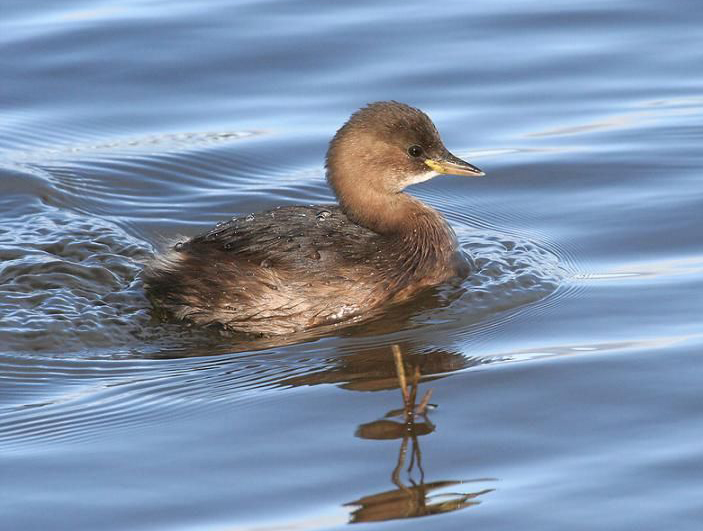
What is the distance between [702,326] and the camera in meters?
7.01

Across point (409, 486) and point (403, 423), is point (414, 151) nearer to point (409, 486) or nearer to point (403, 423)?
point (403, 423)

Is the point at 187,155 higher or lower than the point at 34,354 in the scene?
higher

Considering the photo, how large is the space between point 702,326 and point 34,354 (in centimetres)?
335

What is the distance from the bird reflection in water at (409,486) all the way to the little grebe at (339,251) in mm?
1650

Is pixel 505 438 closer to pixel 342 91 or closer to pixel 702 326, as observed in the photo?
pixel 702 326

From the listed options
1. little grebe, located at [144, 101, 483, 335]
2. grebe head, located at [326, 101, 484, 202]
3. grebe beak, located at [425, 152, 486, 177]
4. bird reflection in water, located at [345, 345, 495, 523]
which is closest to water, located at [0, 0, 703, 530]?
bird reflection in water, located at [345, 345, 495, 523]

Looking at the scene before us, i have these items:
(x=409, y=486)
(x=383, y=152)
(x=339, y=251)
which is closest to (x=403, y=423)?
(x=409, y=486)

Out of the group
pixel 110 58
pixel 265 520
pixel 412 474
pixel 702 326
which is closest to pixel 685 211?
pixel 702 326

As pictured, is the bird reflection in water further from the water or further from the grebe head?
the grebe head

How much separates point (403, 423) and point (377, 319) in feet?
5.42

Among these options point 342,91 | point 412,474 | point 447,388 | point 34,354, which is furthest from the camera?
point 342,91

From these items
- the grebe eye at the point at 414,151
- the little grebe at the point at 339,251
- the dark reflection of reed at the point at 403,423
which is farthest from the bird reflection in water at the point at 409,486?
the grebe eye at the point at 414,151

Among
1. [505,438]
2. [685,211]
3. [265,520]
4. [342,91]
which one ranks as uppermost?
[342,91]

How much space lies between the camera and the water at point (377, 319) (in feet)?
17.7
